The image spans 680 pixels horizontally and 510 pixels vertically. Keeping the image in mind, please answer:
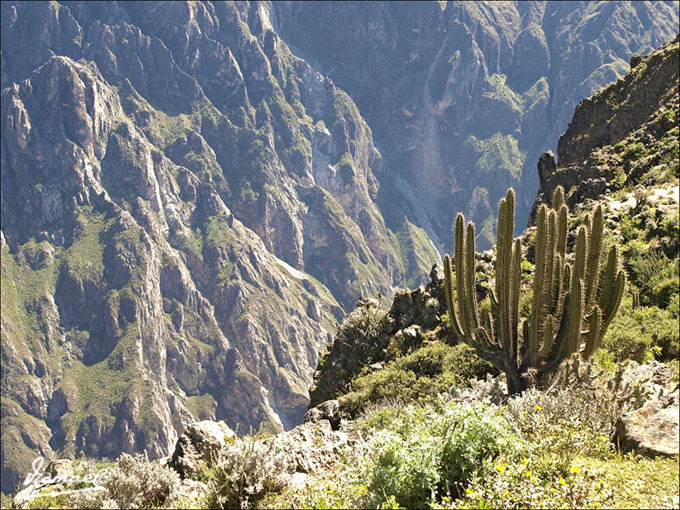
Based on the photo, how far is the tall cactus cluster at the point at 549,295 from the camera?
9867 millimetres

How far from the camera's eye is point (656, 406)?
6609mm

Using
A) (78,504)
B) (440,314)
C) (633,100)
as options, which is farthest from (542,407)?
(633,100)

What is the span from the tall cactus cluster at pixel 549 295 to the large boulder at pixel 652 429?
2.97 m

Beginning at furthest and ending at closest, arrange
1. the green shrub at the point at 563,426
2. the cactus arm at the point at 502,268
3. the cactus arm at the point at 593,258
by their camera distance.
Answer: the cactus arm at the point at 502,268 < the cactus arm at the point at 593,258 < the green shrub at the point at 563,426

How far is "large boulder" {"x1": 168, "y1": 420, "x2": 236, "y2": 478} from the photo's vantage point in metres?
8.38

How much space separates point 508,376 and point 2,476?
612 ft

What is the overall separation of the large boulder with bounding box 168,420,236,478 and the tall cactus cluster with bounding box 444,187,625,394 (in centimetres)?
562

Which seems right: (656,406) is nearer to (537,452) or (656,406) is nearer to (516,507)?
(537,452)

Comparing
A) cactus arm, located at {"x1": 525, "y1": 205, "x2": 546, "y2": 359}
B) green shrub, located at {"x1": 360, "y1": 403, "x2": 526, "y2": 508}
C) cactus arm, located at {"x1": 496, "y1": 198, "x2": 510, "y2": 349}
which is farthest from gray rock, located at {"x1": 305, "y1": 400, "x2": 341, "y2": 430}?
green shrub, located at {"x1": 360, "y1": 403, "x2": 526, "y2": 508}

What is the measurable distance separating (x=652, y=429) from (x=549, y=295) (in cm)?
485

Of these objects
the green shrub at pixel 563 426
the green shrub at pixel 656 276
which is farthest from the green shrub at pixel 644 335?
the green shrub at pixel 563 426

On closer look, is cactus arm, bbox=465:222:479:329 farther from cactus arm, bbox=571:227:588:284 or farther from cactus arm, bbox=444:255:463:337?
cactus arm, bbox=571:227:588:284

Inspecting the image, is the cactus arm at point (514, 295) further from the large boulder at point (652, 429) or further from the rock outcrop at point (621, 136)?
the rock outcrop at point (621, 136)

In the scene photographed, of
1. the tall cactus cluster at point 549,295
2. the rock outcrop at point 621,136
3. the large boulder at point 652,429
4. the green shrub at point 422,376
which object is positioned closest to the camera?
the large boulder at point 652,429
